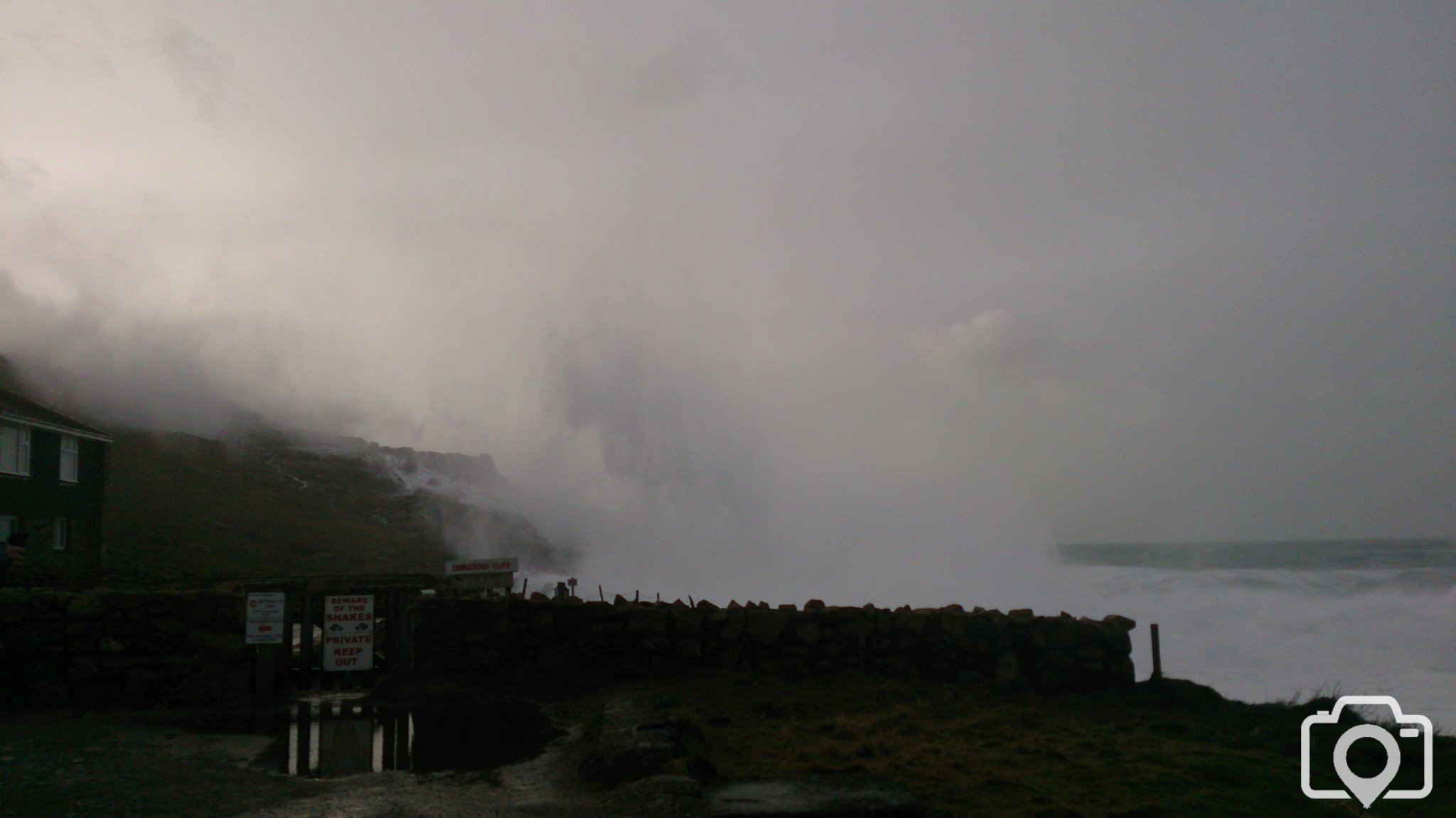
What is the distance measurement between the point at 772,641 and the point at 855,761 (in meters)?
3.92

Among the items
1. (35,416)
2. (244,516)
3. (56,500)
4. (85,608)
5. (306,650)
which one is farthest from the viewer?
(244,516)

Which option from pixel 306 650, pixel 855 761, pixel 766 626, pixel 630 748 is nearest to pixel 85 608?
pixel 306 650

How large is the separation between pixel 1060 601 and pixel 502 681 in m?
33.9

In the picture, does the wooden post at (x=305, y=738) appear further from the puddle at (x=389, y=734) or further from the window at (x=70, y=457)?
the window at (x=70, y=457)

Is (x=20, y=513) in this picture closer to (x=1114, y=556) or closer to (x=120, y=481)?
(x=120, y=481)

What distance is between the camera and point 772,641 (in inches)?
436

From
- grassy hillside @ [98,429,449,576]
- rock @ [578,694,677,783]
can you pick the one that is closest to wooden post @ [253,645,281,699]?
rock @ [578,694,677,783]

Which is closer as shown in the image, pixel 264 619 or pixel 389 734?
pixel 389 734

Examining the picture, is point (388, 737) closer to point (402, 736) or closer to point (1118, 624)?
point (402, 736)

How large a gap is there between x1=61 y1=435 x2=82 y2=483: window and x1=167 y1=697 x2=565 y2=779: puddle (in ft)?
105

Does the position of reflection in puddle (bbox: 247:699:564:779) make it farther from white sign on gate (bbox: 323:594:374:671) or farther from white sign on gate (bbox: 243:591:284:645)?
white sign on gate (bbox: 243:591:284:645)

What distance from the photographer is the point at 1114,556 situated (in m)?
104

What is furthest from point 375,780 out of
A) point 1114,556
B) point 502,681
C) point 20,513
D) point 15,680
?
point 1114,556

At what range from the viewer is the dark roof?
31.7 meters
